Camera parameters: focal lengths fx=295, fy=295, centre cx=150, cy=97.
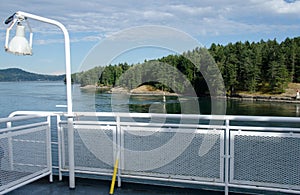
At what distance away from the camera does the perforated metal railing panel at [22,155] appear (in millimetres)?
2682

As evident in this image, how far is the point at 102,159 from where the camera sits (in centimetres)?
311

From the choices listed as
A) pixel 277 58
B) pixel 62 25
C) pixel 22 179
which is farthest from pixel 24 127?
pixel 277 58

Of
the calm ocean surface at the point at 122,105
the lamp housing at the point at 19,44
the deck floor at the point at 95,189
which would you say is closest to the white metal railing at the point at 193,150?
the deck floor at the point at 95,189

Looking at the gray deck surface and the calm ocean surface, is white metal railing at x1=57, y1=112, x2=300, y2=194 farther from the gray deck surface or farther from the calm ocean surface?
the calm ocean surface

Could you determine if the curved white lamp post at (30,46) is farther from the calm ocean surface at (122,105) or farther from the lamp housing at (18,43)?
the calm ocean surface at (122,105)

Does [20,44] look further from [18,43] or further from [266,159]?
[266,159]

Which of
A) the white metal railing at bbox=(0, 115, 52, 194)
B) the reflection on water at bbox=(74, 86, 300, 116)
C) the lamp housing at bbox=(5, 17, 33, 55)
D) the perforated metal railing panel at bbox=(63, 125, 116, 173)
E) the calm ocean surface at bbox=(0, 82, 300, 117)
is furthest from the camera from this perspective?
the calm ocean surface at bbox=(0, 82, 300, 117)

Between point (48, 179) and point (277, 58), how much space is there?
46552 mm

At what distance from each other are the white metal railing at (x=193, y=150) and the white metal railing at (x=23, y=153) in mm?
182

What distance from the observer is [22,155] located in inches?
118

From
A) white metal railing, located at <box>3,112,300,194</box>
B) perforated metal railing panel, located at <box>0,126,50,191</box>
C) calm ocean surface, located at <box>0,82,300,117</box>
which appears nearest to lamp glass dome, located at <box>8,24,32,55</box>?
perforated metal railing panel, located at <box>0,126,50,191</box>

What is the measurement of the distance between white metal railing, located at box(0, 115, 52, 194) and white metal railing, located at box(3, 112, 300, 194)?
182 millimetres

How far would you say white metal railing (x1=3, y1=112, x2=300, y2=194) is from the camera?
2.58m

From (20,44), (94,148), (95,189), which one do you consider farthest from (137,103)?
(20,44)
